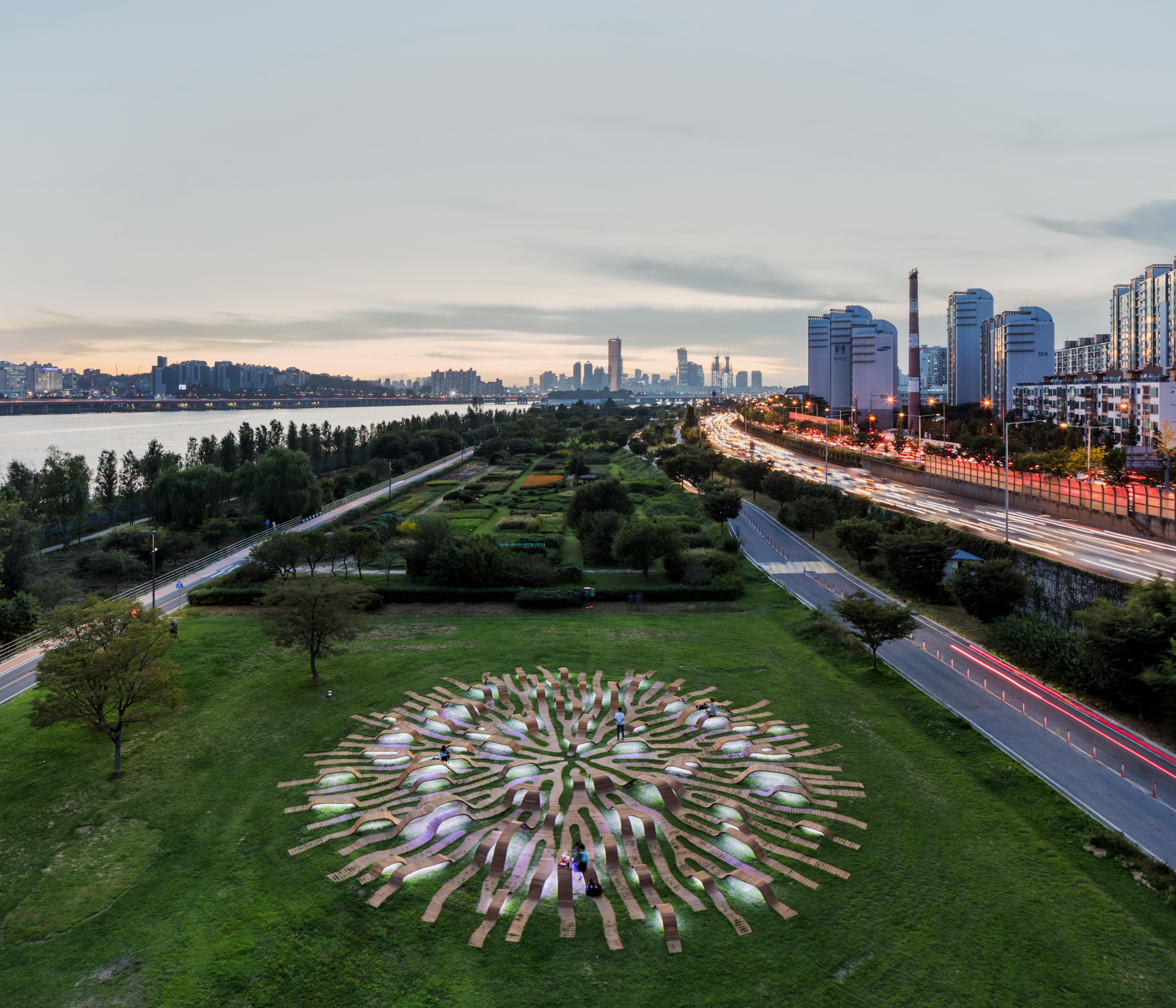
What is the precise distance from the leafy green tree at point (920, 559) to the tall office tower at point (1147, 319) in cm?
13994

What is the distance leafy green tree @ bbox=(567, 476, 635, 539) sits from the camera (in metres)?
74.3

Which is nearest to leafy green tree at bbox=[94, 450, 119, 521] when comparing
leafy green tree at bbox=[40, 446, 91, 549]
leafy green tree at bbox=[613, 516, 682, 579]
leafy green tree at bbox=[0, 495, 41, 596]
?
leafy green tree at bbox=[40, 446, 91, 549]

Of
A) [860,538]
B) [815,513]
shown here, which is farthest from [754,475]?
[860,538]

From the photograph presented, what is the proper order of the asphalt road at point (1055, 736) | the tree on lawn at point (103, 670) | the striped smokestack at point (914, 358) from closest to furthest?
the asphalt road at point (1055, 736) < the tree on lawn at point (103, 670) < the striped smokestack at point (914, 358)

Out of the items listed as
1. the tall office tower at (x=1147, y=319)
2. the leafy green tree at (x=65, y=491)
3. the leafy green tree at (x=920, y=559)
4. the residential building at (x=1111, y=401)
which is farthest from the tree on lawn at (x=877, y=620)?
the tall office tower at (x=1147, y=319)

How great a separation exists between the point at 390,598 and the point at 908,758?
37413mm

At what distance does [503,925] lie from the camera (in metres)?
19.8

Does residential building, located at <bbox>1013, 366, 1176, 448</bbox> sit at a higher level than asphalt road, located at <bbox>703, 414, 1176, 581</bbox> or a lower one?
higher

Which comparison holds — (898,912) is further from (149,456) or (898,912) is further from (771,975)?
(149,456)

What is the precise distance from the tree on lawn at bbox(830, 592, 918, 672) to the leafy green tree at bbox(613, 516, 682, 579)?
64.0 feet

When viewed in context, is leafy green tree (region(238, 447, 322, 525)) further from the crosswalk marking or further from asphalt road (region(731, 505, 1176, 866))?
asphalt road (region(731, 505, 1176, 866))

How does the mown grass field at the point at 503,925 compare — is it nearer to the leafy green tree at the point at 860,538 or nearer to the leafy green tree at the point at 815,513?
the leafy green tree at the point at 860,538

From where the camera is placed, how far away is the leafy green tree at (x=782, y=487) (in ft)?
294

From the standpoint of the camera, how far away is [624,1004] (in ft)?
56.6
